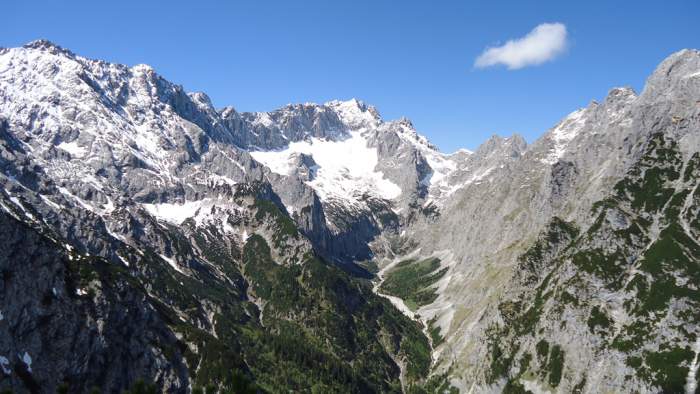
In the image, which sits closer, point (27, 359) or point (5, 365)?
point (5, 365)

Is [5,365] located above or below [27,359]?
below

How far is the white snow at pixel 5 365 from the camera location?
13362 centimetres

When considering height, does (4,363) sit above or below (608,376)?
below

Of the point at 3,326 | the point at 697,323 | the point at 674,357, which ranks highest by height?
the point at 697,323

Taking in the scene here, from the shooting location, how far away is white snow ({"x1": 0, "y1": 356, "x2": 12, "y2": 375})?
134 m

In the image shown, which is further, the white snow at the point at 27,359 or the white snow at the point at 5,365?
the white snow at the point at 27,359

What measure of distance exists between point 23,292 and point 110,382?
40985 mm

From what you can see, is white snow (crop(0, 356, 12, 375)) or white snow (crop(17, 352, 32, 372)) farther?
white snow (crop(17, 352, 32, 372))

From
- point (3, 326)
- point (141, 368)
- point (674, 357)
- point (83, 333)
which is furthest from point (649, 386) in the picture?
point (3, 326)

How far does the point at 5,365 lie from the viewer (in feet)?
445

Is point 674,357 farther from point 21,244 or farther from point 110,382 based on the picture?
point 21,244

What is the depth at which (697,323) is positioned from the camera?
636 feet

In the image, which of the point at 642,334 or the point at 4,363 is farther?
the point at 642,334

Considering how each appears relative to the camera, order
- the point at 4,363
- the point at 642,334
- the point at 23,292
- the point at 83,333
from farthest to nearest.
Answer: the point at 642,334, the point at 83,333, the point at 23,292, the point at 4,363
